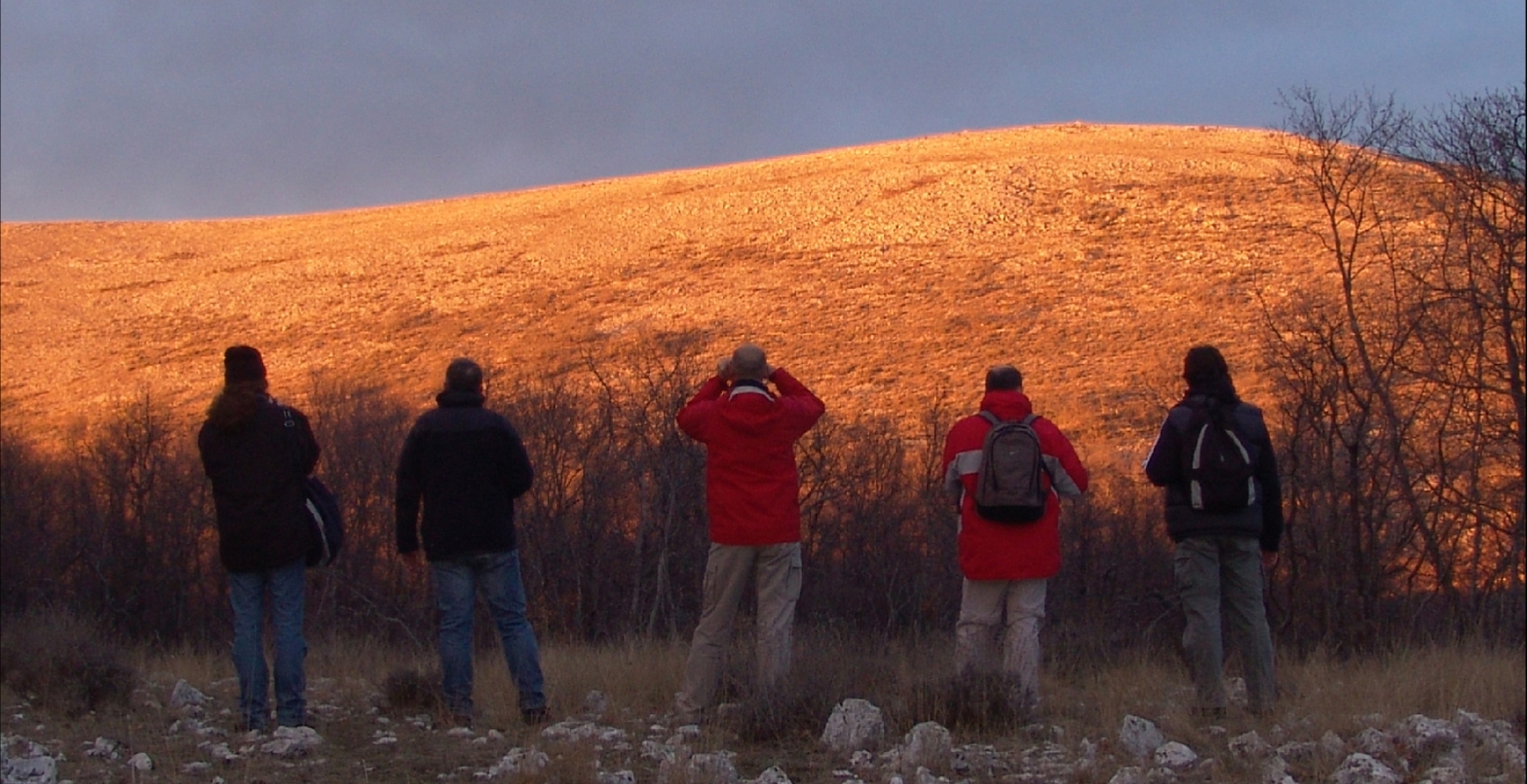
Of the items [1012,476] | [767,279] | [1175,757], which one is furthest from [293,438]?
[767,279]

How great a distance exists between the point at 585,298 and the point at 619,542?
20.8 metres

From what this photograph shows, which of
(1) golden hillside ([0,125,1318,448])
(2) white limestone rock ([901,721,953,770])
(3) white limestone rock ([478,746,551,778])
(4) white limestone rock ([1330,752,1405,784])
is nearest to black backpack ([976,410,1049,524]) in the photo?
(2) white limestone rock ([901,721,953,770])

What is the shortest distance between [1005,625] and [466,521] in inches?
109

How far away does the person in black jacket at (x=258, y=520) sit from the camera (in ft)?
21.8

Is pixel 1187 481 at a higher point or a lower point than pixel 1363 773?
higher

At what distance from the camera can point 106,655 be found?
315 inches

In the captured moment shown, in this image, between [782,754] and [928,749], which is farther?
[782,754]

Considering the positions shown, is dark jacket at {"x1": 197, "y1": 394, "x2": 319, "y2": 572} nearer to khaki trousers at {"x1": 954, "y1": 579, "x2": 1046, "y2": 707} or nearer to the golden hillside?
khaki trousers at {"x1": 954, "y1": 579, "x2": 1046, "y2": 707}

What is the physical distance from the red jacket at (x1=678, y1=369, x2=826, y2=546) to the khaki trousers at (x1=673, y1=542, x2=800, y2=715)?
99mm

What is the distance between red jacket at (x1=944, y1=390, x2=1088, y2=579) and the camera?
267 inches

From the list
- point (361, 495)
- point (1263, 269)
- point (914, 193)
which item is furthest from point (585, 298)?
point (361, 495)

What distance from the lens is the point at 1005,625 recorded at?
7043mm

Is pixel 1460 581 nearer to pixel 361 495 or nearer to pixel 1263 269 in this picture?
pixel 361 495

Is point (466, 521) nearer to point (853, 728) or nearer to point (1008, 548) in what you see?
point (853, 728)
